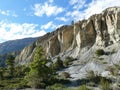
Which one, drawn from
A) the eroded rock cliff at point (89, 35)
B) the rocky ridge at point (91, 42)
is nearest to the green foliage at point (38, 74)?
the rocky ridge at point (91, 42)

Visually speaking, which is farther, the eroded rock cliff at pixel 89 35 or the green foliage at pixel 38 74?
the eroded rock cliff at pixel 89 35

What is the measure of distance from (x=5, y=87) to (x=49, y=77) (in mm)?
9168

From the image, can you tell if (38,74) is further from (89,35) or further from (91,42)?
(89,35)

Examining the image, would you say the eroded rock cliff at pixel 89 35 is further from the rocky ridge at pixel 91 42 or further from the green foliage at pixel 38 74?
the green foliage at pixel 38 74

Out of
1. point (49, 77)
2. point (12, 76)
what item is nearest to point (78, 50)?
point (12, 76)

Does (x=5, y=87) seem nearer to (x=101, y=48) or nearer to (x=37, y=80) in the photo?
(x=37, y=80)

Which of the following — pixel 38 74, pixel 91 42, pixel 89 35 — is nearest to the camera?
pixel 38 74

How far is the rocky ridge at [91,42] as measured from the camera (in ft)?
221

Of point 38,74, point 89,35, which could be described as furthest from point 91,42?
point 38,74

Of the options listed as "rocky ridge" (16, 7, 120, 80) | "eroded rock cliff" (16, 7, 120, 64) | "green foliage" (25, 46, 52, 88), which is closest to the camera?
"green foliage" (25, 46, 52, 88)

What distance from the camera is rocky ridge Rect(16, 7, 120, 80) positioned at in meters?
67.4

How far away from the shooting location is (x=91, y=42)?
89.6 metres

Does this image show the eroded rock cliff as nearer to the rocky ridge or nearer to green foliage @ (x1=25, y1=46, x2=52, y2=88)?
the rocky ridge

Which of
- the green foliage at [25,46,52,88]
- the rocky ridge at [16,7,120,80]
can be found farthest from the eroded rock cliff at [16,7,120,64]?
the green foliage at [25,46,52,88]
